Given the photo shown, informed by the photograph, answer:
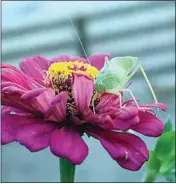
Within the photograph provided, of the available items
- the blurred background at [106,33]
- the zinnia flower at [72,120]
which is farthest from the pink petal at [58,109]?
the blurred background at [106,33]

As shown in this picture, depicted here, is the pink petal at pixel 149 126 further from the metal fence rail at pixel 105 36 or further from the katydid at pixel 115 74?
the metal fence rail at pixel 105 36

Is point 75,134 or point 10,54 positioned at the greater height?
point 75,134

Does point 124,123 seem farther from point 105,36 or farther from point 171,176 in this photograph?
point 105,36

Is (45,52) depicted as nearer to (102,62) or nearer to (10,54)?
(10,54)

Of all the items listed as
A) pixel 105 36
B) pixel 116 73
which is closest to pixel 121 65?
pixel 116 73

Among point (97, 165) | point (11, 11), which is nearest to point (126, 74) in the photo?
point (97, 165)

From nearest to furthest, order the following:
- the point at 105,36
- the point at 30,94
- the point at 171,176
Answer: the point at 30,94
the point at 171,176
the point at 105,36

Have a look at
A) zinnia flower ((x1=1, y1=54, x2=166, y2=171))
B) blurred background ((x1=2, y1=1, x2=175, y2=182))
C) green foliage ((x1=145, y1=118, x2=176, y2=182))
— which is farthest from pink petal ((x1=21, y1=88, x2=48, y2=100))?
blurred background ((x1=2, y1=1, x2=175, y2=182))
